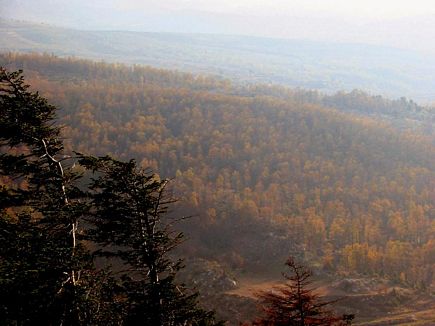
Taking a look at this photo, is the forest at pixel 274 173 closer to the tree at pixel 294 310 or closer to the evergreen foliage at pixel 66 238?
the evergreen foliage at pixel 66 238

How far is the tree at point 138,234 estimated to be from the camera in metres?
15.0

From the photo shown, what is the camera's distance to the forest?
91.1 meters

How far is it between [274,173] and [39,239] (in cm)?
11536

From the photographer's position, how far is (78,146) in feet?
440

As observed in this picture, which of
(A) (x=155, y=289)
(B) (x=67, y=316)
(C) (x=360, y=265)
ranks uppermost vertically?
(A) (x=155, y=289)

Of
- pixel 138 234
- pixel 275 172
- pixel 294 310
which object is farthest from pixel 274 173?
pixel 294 310

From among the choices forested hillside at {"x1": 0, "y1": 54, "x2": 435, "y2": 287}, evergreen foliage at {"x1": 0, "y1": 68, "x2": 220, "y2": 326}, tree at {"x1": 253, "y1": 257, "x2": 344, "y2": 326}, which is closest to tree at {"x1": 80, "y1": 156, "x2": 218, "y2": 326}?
evergreen foliage at {"x1": 0, "y1": 68, "x2": 220, "y2": 326}

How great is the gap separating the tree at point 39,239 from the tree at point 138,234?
1.05 metres

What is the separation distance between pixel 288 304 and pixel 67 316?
741 cm

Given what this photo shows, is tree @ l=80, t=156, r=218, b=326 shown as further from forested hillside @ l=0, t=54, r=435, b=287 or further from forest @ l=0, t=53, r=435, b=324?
forested hillside @ l=0, t=54, r=435, b=287

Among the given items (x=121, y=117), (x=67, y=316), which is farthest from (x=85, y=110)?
(x=67, y=316)

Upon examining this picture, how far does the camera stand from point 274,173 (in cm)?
12938

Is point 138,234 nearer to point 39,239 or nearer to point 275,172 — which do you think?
point 39,239

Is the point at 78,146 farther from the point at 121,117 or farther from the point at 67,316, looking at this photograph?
the point at 67,316
